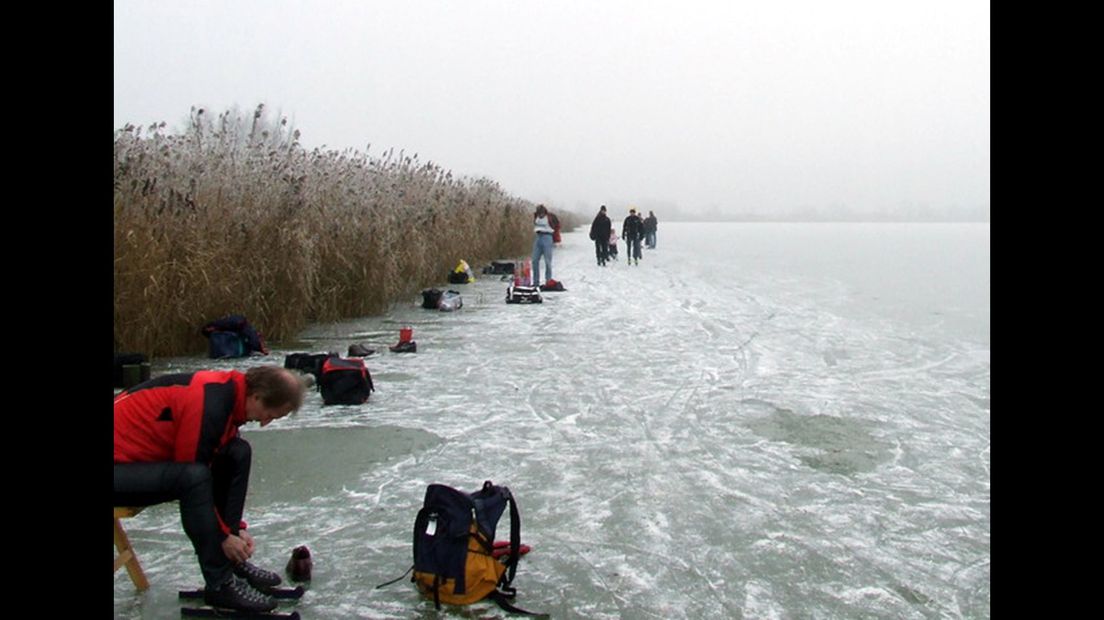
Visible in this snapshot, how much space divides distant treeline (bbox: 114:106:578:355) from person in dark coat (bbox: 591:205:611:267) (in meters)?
8.67

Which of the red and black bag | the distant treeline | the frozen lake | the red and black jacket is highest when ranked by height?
the distant treeline

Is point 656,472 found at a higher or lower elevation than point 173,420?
lower

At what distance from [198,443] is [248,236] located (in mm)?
7016

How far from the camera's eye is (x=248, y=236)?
381 inches

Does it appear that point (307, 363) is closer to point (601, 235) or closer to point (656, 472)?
point (656, 472)

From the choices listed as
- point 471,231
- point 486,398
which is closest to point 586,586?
point 486,398

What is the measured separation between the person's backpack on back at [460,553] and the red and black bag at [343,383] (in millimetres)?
3126

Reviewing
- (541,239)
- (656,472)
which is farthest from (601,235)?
(656,472)

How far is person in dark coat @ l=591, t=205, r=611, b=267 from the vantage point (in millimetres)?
22892

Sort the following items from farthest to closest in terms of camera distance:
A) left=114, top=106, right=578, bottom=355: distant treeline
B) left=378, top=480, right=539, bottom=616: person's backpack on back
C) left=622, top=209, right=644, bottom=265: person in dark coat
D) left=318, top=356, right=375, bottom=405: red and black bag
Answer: left=622, top=209, right=644, bottom=265: person in dark coat < left=114, top=106, right=578, bottom=355: distant treeline < left=318, top=356, right=375, bottom=405: red and black bag < left=378, top=480, right=539, bottom=616: person's backpack on back

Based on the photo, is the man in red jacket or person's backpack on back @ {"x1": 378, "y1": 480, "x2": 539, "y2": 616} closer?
the man in red jacket

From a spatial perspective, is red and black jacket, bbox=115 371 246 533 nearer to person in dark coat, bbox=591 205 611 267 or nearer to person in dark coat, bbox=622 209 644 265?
person in dark coat, bbox=591 205 611 267

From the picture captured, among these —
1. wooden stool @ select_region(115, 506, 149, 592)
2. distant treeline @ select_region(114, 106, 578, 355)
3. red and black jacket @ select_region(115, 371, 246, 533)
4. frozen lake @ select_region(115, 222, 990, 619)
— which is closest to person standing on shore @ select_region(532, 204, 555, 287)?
distant treeline @ select_region(114, 106, 578, 355)

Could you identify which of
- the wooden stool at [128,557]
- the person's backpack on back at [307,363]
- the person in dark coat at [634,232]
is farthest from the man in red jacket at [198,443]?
the person in dark coat at [634,232]
